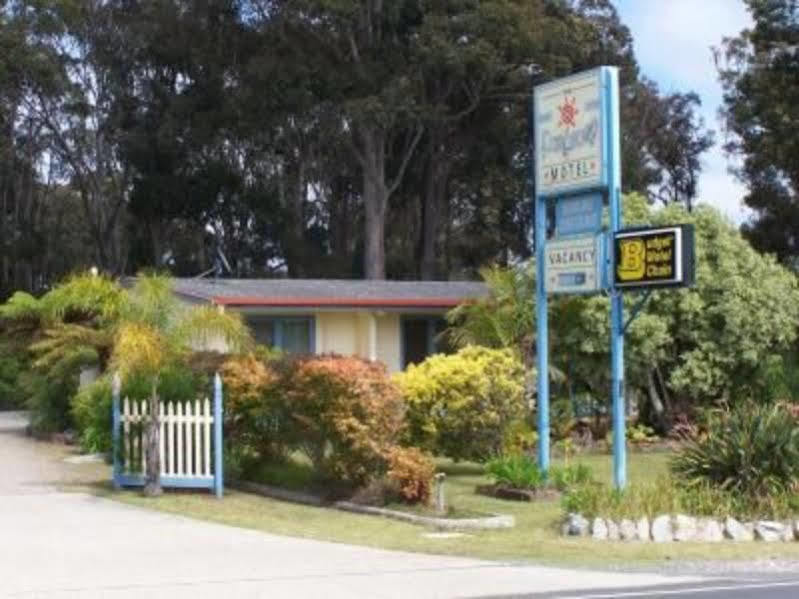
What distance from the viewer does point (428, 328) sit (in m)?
33.0

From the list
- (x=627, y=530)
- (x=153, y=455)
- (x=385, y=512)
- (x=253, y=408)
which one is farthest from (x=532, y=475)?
(x=153, y=455)

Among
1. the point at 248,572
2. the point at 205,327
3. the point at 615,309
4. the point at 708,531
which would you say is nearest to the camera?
the point at 248,572

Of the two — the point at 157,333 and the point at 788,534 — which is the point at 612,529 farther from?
Result: the point at 157,333

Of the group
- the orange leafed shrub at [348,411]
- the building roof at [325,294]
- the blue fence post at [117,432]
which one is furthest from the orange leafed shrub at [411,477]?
the building roof at [325,294]

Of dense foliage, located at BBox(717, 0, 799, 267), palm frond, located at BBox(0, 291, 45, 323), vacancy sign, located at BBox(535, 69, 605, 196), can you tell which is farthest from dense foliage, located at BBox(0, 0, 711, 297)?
vacancy sign, located at BBox(535, 69, 605, 196)

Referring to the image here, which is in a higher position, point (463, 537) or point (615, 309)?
point (615, 309)

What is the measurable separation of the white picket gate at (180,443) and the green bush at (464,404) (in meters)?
2.86

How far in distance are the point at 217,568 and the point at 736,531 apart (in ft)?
19.4

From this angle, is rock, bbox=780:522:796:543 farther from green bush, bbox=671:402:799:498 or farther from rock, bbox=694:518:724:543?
rock, bbox=694:518:724:543

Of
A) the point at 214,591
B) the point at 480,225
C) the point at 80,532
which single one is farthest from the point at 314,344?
the point at 480,225

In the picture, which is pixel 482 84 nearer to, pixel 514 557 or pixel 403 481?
pixel 403 481

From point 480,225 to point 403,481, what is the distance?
4188 centimetres

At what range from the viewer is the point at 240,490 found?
18234 mm

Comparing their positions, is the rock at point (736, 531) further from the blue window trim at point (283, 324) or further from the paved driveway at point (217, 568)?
the blue window trim at point (283, 324)
